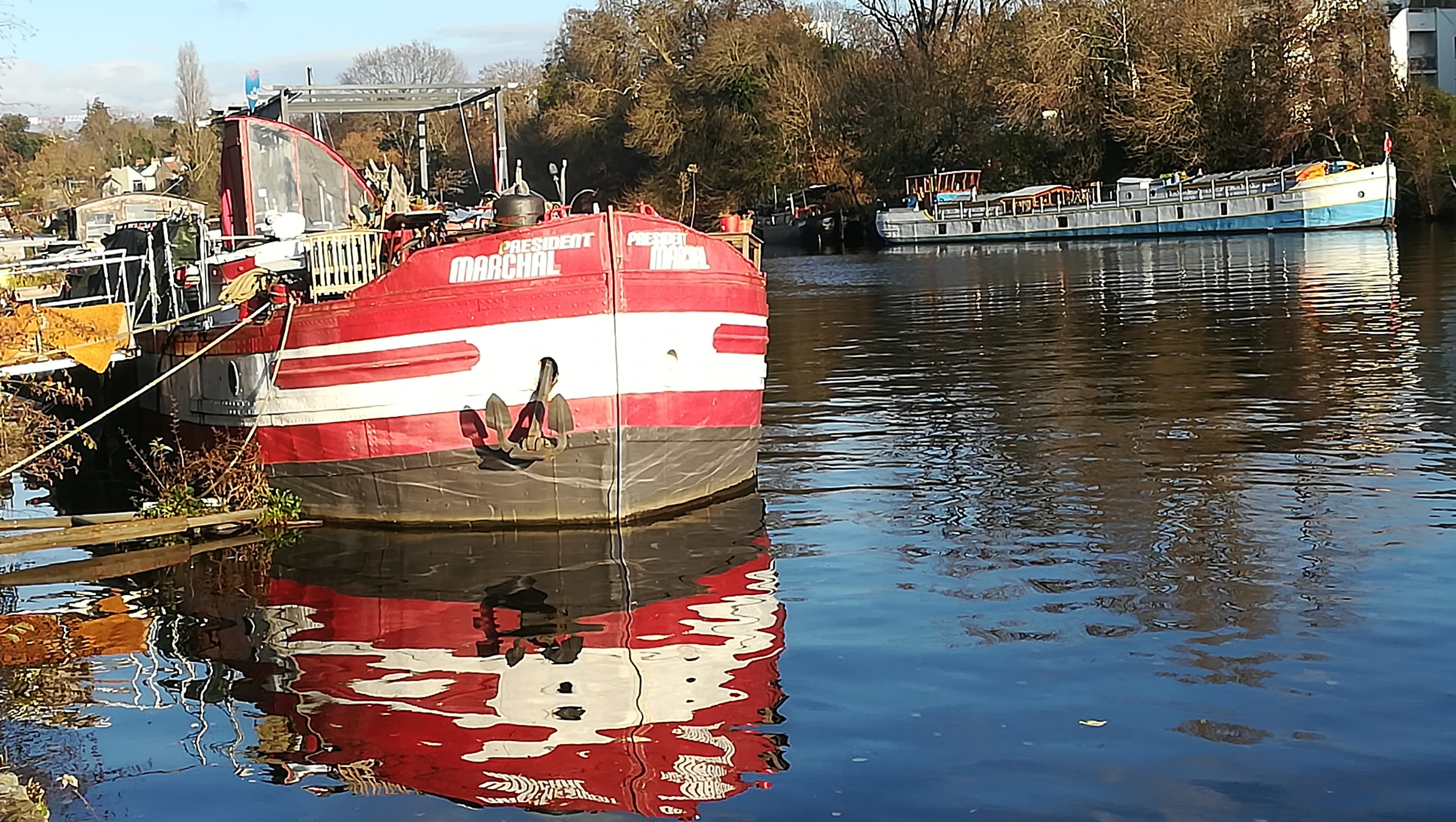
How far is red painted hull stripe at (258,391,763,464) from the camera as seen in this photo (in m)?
12.6

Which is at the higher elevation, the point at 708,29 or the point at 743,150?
the point at 708,29

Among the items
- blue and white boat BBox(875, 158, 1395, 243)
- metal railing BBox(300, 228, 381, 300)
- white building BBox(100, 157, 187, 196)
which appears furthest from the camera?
blue and white boat BBox(875, 158, 1395, 243)

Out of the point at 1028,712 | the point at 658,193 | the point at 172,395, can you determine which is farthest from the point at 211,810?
the point at 658,193

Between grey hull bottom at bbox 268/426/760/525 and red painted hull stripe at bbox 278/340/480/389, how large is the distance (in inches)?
26.1

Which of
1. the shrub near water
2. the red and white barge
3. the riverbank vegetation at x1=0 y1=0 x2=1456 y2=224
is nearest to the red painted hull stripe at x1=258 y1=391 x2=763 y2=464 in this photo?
the red and white barge

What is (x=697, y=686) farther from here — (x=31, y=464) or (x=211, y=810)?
(x=31, y=464)

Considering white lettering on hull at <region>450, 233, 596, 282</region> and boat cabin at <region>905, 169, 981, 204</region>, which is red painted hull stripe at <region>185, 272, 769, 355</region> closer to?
white lettering on hull at <region>450, 233, 596, 282</region>

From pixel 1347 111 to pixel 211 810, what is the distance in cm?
6110

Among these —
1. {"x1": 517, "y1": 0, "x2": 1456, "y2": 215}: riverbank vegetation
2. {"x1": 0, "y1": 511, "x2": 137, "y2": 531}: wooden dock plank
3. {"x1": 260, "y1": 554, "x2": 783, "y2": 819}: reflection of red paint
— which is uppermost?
{"x1": 517, "y1": 0, "x2": 1456, "y2": 215}: riverbank vegetation

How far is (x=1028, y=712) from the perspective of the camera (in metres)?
8.04

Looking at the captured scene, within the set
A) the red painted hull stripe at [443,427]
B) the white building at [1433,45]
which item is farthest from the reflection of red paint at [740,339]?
the white building at [1433,45]

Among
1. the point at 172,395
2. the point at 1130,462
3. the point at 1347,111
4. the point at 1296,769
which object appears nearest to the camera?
the point at 1296,769

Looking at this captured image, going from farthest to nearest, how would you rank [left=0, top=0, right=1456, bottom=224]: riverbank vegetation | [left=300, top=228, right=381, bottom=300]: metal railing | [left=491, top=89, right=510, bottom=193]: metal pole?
[left=0, top=0, right=1456, bottom=224]: riverbank vegetation, [left=491, top=89, right=510, bottom=193]: metal pole, [left=300, top=228, right=381, bottom=300]: metal railing

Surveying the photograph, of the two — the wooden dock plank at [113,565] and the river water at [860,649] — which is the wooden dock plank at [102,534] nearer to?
the wooden dock plank at [113,565]
